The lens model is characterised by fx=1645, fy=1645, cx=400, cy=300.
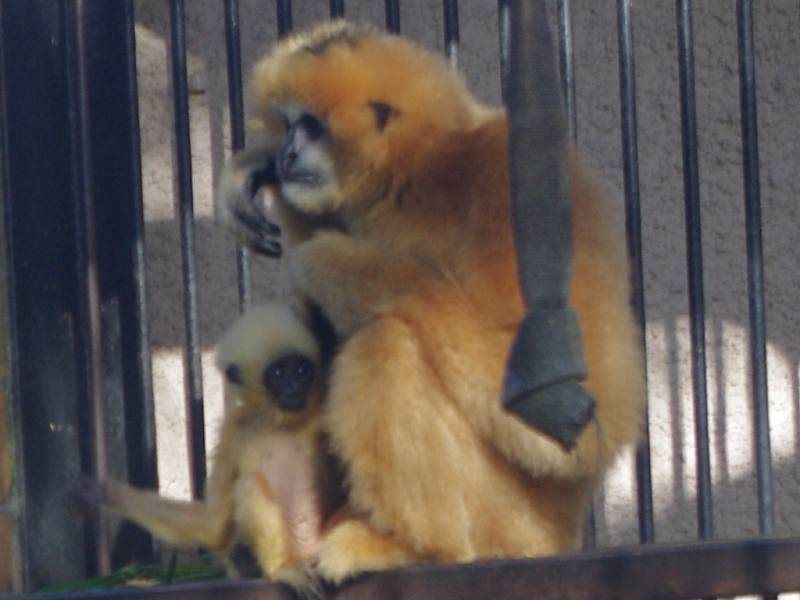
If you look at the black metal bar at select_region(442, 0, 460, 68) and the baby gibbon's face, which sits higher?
the black metal bar at select_region(442, 0, 460, 68)

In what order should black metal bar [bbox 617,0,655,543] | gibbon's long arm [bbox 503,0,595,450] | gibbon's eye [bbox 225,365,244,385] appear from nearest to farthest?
gibbon's long arm [bbox 503,0,595,450], gibbon's eye [bbox 225,365,244,385], black metal bar [bbox 617,0,655,543]

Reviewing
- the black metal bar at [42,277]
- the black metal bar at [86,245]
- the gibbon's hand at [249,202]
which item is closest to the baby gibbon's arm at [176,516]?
the black metal bar at [86,245]

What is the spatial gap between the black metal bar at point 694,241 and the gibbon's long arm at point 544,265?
1.70 metres

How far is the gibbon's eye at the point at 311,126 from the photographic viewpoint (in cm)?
444

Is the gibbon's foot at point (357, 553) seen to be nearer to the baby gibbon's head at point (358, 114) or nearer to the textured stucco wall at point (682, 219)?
the baby gibbon's head at point (358, 114)

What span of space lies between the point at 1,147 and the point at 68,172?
0.70 ft

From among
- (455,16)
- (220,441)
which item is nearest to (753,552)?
(220,441)

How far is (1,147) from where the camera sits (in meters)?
5.00

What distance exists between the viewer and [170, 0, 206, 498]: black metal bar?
4.90m

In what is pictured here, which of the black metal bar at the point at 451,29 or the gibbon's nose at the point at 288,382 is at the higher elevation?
the black metal bar at the point at 451,29

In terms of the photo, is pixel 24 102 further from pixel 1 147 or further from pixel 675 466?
pixel 675 466

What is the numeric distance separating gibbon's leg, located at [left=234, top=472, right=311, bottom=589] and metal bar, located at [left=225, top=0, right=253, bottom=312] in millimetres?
1021

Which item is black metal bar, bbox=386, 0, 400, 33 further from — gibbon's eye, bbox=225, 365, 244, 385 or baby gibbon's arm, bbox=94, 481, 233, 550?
baby gibbon's arm, bbox=94, 481, 233, 550

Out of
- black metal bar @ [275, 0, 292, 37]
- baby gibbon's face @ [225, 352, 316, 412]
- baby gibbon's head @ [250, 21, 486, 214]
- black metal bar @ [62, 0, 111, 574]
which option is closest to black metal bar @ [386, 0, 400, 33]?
black metal bar @ [275, 0, 292, 37]
